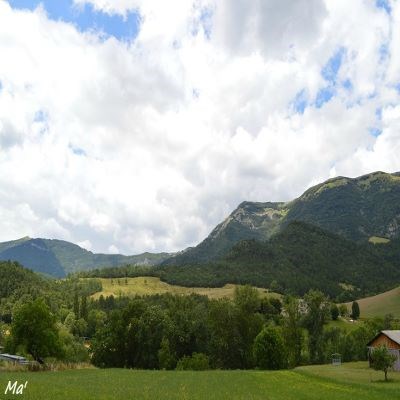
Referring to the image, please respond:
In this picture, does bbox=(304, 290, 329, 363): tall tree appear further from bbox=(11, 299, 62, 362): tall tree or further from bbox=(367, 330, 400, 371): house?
bbox=(11, 299, 62, 362): tall tree

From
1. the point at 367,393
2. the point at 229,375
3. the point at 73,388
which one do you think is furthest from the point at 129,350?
the point at 367,393

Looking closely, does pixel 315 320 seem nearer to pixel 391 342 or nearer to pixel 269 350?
pixel 269 350

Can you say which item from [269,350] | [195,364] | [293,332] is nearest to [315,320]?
[293,332]

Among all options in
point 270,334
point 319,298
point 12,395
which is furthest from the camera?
point 319,298

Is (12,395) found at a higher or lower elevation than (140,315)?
lower

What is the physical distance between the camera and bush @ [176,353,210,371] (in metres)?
89.6

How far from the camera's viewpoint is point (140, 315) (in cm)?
10388

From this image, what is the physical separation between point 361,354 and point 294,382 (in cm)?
7245

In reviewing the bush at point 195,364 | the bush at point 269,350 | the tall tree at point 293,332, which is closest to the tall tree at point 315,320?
the tall tree at point 293,332

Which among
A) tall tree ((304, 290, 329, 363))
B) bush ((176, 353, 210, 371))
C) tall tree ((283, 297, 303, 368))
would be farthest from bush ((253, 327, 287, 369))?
tall tree ((304, 290, 329, 363))

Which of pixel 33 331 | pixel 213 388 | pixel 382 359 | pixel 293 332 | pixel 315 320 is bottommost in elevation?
pixel 213 388

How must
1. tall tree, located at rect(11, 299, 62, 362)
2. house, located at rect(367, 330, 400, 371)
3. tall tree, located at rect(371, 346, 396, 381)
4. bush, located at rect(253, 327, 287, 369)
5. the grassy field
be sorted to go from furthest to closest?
bush, located at rect(253, 327, 287, 369)
tall tree, located at rect(11, 299, 62, 362)
house, located at rect(367, 330, 400, 371)
tall tree, located at rect(371, 346, 396, 381)
the grassy field

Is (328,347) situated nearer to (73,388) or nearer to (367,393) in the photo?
(367,393)

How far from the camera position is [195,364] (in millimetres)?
89875
